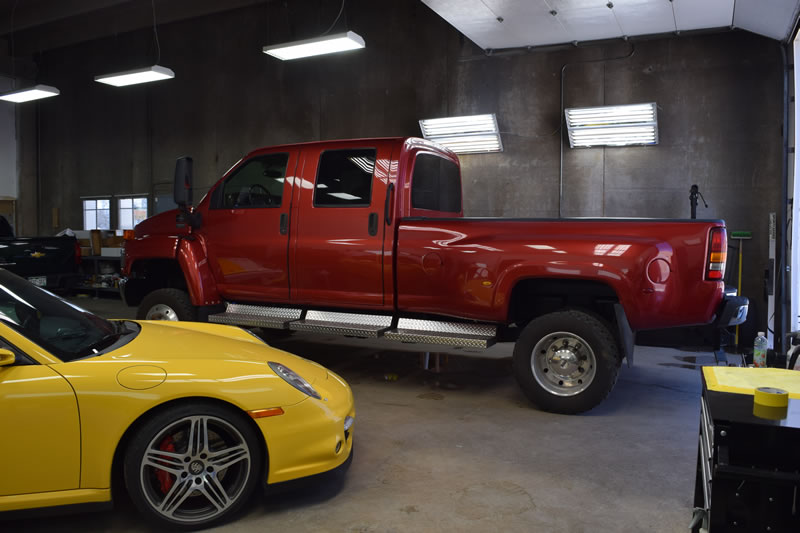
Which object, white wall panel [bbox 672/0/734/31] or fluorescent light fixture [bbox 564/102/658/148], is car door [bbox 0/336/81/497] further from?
fluorescent light fixture [bbox 564/102/658/148]

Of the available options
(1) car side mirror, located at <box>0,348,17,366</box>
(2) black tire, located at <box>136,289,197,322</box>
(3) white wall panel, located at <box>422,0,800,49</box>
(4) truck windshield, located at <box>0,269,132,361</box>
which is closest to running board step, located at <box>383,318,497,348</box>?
(2) black tire, located at <box>136,289,197,322</box>

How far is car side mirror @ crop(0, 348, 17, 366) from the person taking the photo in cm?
250

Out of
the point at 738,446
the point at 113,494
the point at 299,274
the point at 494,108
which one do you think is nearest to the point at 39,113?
the point at 494,108

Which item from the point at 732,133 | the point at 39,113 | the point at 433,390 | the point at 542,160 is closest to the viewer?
the point at 433,390

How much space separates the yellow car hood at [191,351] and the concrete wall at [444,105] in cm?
630

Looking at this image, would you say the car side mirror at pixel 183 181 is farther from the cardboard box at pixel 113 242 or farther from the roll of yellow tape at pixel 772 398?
the cardboard box at pixel 113 242

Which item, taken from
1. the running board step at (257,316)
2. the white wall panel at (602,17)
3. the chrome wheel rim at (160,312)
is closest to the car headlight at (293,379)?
the running board step at (257,316)

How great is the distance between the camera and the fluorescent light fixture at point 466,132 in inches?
352

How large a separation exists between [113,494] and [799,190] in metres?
7.03

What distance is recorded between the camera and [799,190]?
264 inches

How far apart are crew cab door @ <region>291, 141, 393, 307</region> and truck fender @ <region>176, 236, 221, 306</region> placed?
3.25ft

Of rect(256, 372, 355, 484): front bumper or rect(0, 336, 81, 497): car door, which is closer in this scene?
rect(0, 336, 81, 497): car door

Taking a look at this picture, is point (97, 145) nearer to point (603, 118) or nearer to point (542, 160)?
point (542, 160)

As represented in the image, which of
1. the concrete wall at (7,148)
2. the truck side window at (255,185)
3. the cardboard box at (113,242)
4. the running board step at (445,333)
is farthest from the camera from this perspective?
the concrete wall at (7,148)
